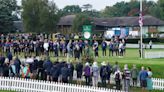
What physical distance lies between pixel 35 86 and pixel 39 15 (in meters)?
55.6

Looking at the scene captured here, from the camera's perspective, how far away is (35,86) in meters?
27.5

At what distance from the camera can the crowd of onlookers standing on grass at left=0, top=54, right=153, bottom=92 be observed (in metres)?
27.9

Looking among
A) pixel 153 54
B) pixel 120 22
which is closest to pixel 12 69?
pixel 153 54

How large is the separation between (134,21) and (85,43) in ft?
226

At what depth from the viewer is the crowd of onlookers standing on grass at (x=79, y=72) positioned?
27.9 metres

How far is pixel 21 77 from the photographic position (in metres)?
29.7

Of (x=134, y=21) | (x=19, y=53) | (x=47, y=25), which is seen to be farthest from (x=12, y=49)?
(x=134, y=21)

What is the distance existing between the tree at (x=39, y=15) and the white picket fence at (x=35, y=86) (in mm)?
52352

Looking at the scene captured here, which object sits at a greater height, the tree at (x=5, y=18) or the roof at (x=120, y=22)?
the tree at (x=5, y=18)

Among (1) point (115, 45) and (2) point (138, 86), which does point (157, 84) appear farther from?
(1) point (115, 45)

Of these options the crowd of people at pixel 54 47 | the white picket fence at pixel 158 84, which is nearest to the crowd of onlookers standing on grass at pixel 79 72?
the white picket fence at pixel 158 84

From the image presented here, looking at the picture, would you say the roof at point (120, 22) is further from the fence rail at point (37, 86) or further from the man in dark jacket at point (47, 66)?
the fence rail at point (37, 86)

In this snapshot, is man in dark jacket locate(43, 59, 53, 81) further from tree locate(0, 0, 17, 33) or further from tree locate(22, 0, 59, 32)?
tree locate(22, 0, 59, 32)

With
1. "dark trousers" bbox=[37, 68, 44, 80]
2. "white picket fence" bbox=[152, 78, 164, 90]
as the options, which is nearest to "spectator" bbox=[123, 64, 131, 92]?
"white picket fence" bbox=[152, 78, 164, 90]
